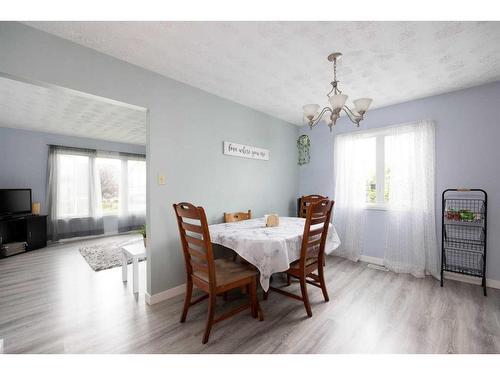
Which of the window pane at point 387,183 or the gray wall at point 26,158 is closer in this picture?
the window pane at point 387,183

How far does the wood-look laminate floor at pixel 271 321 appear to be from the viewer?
5.38 ft

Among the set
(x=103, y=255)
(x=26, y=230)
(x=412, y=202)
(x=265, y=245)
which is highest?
(x=412, y=202)

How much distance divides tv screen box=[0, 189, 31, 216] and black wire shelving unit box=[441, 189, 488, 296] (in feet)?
23.2

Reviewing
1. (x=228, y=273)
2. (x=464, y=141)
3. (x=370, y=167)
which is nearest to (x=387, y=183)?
(x=370, y=167)

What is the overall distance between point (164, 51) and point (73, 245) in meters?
4.80

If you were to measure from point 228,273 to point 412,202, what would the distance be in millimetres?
2836

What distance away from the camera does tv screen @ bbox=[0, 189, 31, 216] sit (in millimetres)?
4152

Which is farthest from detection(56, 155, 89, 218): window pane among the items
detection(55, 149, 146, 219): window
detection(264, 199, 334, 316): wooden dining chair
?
detection(264, 199, 334, 316): wooden dining chair

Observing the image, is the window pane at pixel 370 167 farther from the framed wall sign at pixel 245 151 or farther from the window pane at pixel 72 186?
the window pane at pixel 72 186

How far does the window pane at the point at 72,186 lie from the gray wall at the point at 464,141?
628 cm

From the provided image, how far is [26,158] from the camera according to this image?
4617 millimetres

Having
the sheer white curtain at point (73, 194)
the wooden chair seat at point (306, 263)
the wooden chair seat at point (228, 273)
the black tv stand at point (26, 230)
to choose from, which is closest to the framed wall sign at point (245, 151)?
the wooden chair seat at point (228, 273)

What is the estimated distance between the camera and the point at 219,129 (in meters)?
2.99

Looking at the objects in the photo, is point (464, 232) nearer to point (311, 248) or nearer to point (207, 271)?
point (311, 248)
